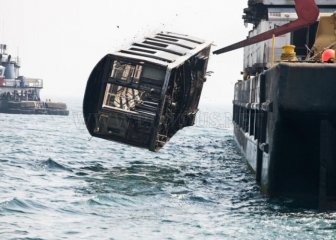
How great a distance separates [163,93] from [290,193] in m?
7.72

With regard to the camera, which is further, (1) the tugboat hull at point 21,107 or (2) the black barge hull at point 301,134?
(1) the tugboat hull at point 21,107

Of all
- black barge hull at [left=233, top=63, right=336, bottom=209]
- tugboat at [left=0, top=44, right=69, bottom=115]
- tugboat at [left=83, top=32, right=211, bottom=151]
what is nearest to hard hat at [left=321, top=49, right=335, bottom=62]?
black barge hull at [left=233, top=63, right=336, bottom=209]

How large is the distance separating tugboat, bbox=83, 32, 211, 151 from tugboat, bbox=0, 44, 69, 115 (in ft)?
218

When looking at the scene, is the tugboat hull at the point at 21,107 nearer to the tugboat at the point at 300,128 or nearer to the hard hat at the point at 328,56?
the tugboat at the point at 300,128

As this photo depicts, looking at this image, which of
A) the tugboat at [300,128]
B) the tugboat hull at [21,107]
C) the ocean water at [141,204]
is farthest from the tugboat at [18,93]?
the tugboat at [300,128]

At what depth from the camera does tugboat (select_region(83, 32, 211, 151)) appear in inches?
900

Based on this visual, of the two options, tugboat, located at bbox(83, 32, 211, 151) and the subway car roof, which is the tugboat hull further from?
tugboat, located at bbox(83, 32, 211, 151)

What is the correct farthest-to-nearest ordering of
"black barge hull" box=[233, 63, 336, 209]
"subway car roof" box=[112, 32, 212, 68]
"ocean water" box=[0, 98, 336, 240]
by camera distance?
"subway car roof" box=[112, 32, 212, 68], "black barge hull" box=[233, 63, 336, 209], "ocean water" box=[0, 98, 336, 240]

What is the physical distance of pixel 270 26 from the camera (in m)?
27.9

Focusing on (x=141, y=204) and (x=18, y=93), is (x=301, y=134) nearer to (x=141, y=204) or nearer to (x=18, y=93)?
(x=141, y=204)

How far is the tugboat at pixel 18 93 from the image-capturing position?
3561 inches

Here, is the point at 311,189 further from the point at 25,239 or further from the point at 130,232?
the point at 25,239

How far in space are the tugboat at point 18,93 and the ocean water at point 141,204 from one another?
64.6m

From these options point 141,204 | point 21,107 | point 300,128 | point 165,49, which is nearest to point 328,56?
point 300,128
